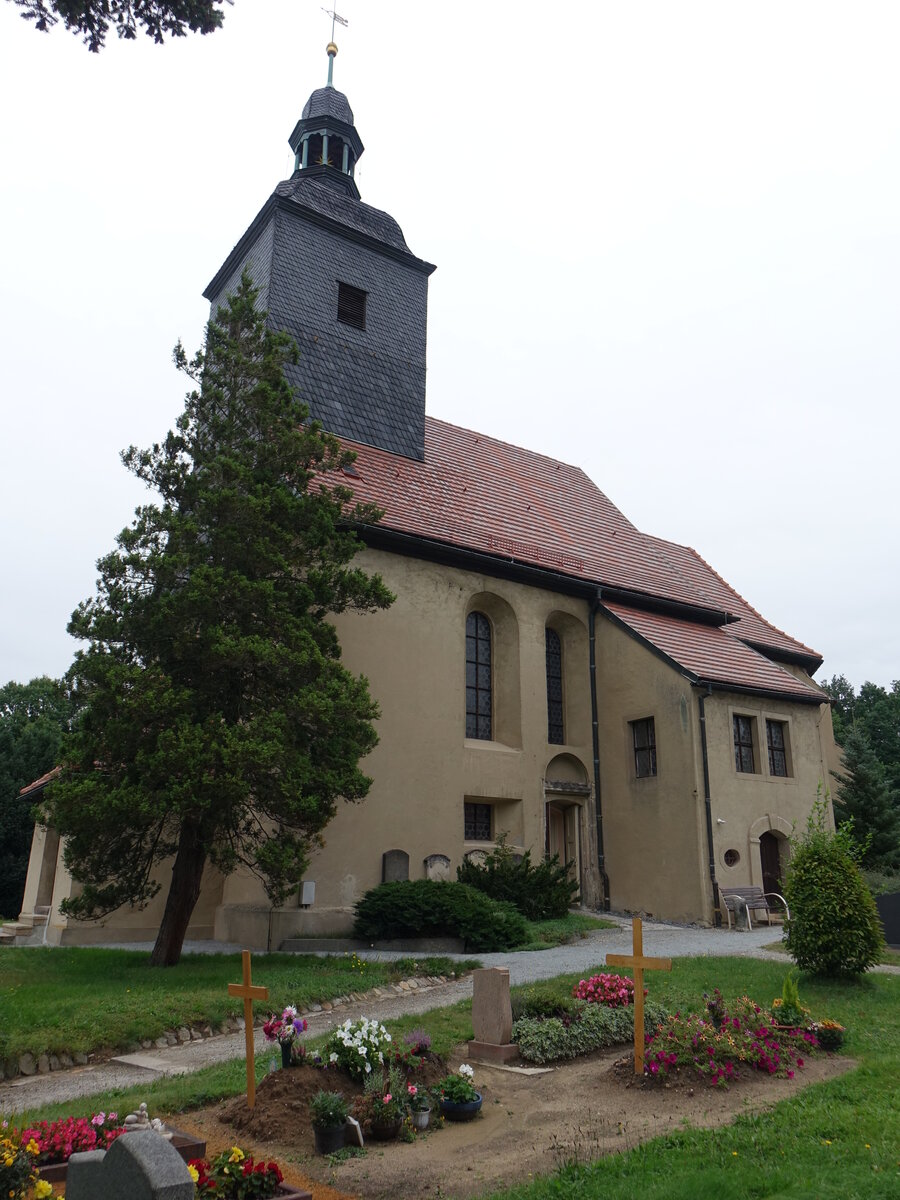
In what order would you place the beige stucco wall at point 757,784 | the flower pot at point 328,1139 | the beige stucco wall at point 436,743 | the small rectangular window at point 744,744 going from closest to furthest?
the flower pot at point 328,1139 < the beige stucco wall at point 436,743 < the beige stucco wall at point 757,784 < the small rectangular window at point 744,744

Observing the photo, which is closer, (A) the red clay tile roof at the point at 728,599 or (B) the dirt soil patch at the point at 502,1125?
(B) the dirt soil patch at the point at 502,1125

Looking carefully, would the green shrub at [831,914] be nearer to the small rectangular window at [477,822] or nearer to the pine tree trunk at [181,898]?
the pine tree trunk at [181,898]

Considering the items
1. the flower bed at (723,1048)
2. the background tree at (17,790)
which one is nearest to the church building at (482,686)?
the flower bed at (723,1048)

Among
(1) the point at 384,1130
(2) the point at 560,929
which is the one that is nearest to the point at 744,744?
(2) the point at 560,929

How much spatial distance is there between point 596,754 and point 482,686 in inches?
126

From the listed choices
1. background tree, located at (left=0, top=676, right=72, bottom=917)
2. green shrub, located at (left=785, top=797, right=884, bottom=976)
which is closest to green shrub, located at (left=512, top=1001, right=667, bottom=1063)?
green shrub, located at (left=785, top=797, right=884, bottom=976)

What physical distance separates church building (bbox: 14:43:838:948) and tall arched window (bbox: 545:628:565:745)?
6cm

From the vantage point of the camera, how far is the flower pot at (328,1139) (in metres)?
5.88

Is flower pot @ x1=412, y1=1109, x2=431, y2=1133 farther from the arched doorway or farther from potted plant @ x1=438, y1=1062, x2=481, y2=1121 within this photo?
the arched doorway

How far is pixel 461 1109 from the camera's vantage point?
6.43m

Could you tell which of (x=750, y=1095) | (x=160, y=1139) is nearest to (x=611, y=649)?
(x=750, y=1095)

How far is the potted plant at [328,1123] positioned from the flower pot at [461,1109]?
84 centimetres

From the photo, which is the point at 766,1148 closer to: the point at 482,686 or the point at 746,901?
the point at 746,901

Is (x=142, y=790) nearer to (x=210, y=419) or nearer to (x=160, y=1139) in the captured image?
(x=210, y=419)
